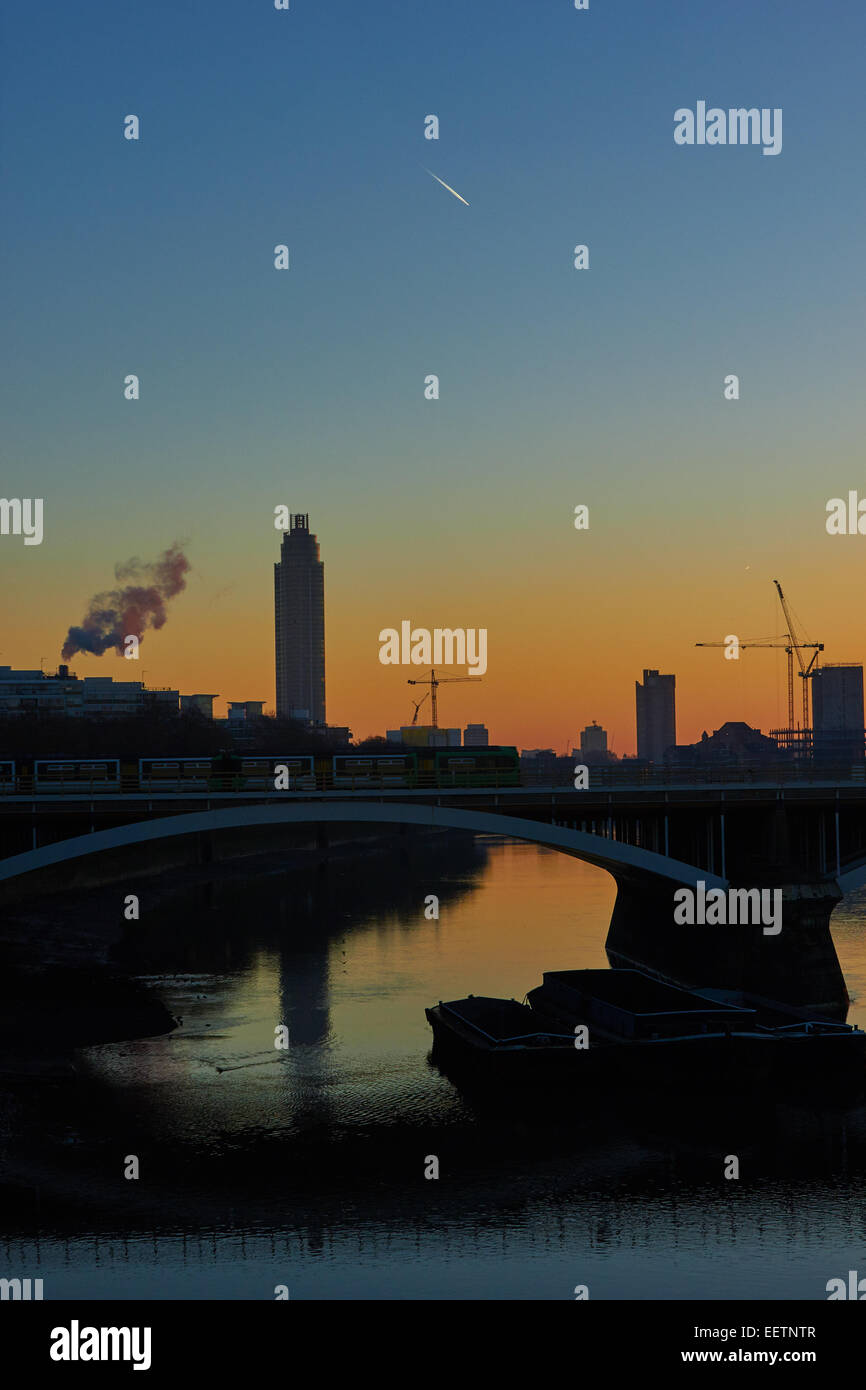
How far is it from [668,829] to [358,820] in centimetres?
1415

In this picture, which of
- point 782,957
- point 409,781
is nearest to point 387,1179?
point 782,957

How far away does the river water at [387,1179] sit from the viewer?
3106 centimetres

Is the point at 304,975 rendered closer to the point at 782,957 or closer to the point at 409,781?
the point at 409,781

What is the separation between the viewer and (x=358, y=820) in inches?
2270

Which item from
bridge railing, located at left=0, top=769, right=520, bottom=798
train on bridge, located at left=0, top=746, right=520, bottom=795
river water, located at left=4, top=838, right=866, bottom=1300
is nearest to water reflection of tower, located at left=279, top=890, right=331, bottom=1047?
river water, located at left=4, top=838, right=866, bottom=1300

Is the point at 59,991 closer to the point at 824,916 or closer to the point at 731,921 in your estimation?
the point at 731,921

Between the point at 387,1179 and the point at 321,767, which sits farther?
the point at 321,767

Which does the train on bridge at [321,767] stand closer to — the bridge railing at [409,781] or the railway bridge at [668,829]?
the bridge railing at [409,781]

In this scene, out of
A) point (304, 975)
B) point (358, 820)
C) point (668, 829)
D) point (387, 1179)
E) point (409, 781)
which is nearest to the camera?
point (387, 1179)

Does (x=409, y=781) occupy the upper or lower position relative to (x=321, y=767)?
lower

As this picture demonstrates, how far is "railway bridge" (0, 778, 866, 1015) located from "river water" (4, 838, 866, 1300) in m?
4.73

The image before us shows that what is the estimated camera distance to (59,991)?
64438 millimetres

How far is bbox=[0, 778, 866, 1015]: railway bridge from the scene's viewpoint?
57594 millimetres

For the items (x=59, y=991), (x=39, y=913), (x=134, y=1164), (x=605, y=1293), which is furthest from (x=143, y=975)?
(x=605, y=1293)
